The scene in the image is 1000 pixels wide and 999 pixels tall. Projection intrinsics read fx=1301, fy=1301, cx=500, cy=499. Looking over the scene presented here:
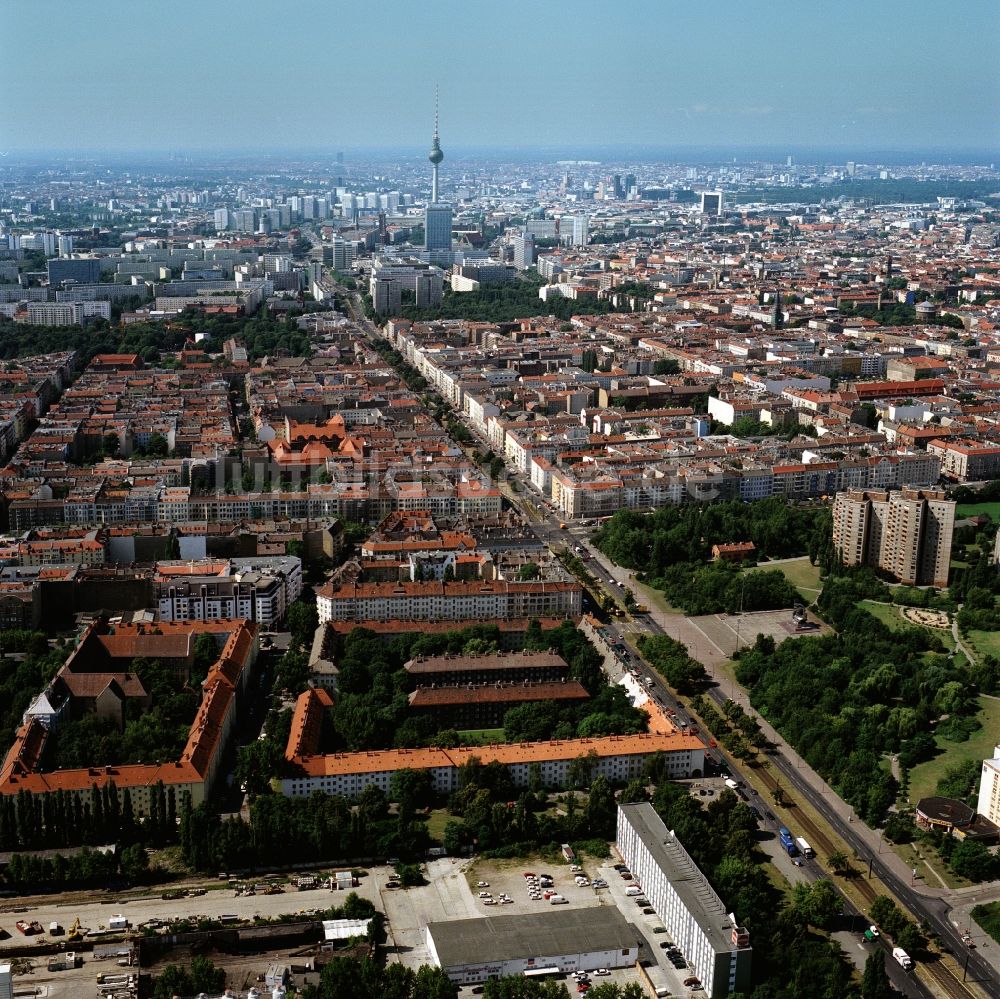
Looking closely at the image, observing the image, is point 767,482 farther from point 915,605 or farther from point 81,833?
point 81,833

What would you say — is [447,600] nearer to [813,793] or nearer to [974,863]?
[813,793]

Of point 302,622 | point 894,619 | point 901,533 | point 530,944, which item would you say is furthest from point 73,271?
point 530,944

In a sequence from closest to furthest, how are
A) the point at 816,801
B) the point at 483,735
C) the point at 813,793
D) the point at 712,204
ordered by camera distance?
the point at 816,801 < the point at 813,793 < the point at 483,735 < the point at 712,204

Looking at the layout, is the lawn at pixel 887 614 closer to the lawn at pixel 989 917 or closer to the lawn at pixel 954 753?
the lawn at pixel 954 753

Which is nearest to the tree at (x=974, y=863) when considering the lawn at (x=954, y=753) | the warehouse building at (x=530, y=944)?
the lawn at (x=954, y=753)

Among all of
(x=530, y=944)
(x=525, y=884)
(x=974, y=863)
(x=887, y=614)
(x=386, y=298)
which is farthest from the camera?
(x=386, y=298)

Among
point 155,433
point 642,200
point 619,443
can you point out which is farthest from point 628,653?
point 642,200

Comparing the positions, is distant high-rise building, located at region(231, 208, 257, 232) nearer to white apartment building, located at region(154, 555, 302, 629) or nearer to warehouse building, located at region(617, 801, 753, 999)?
white apartment building, located at region(154, 555, 302, 629)
